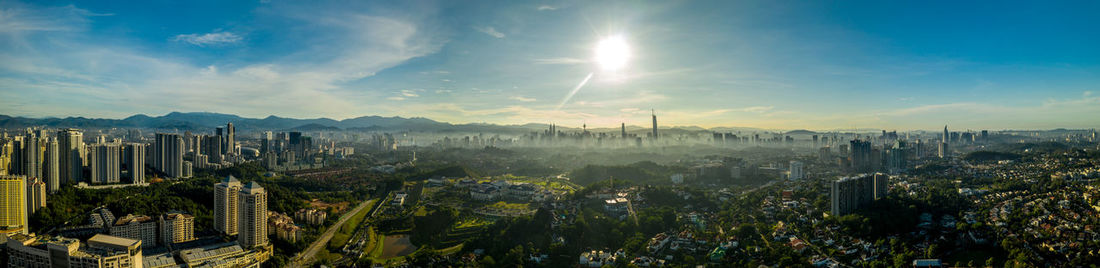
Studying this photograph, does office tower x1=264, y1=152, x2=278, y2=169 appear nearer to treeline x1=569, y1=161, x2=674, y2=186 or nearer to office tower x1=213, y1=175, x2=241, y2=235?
treeline x1=569, y1=161, x2=674, y2=186

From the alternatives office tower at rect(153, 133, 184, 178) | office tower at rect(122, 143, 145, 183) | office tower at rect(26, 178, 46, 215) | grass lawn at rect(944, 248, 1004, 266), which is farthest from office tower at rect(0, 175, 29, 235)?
grass lawn at rect(944, 248, 1004, 266)

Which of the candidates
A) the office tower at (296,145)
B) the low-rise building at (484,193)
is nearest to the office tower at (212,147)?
the office tower at (296,145)

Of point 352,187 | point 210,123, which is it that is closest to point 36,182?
point 352,187

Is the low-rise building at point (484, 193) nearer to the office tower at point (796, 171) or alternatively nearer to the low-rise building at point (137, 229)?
the low-rise building at point (137, 229)

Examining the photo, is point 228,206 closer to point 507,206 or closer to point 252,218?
point 252,218

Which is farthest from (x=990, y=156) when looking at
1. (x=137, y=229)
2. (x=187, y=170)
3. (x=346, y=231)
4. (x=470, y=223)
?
(x=187, y=170)
